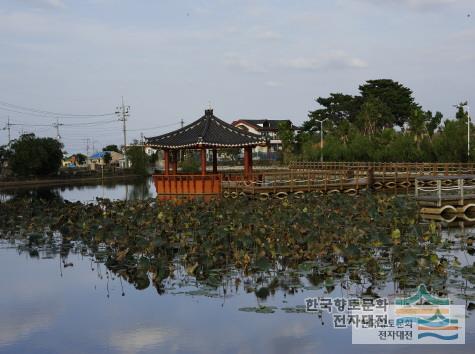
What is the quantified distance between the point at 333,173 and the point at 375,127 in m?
39.4

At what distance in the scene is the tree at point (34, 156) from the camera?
61.5 meters

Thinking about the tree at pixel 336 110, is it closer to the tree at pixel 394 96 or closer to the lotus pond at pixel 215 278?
the tree at pixel 394 96

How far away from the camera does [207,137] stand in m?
33.9

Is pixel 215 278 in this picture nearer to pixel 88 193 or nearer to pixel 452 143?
pixel 88 193

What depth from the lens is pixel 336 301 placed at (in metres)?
10.9

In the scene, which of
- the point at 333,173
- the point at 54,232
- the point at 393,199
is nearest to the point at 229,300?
the point at 54,232

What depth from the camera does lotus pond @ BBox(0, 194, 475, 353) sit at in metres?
9.73

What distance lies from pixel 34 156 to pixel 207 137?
1325 inches

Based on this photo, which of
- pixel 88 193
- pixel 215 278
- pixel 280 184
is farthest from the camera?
pixel 88 193

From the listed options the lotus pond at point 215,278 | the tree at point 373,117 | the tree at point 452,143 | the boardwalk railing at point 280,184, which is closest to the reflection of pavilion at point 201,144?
the boardwalk railing at point 280,184

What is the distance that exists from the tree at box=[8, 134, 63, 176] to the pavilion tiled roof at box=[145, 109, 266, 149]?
96.4ft

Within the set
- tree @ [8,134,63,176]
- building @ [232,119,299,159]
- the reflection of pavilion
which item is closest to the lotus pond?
the reflection of pavilion

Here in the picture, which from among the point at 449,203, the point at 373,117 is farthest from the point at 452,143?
the point at 373,117

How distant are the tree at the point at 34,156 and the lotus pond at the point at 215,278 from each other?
140 ft
